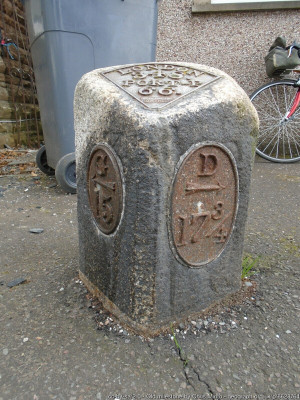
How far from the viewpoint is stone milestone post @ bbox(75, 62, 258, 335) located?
107 cm

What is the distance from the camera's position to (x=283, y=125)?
3.69 m

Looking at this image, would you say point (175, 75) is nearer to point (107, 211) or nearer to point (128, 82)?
point (128, 82)

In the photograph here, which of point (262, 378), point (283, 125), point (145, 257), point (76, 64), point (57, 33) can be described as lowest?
point (262, 378)

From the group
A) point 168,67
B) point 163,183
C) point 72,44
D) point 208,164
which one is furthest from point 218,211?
point 72,44

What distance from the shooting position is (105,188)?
1.25 meters

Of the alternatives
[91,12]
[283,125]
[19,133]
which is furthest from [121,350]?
[19,133]

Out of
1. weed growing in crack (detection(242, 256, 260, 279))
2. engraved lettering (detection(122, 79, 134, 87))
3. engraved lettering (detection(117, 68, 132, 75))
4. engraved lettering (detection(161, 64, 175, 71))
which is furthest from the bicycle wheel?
engraved lettering (detection(122, 79, 134, 87))

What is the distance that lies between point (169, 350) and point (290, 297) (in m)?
0.65

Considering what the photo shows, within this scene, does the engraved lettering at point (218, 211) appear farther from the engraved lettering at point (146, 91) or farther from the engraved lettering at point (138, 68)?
the engraved lettering at point (138, 68)

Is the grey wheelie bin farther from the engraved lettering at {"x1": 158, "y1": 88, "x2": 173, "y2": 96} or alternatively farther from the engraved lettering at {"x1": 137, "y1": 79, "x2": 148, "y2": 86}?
the engraved lettering at {"x1": 158, "y1": 88, "x2": 173, "y2": 96}

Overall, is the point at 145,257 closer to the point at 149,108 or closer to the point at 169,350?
the point at 169,350

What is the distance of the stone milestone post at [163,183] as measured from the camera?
3.50 feet

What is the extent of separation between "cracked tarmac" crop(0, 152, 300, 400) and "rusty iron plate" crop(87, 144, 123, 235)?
0.41 meters

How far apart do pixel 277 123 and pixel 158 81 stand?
3013 millimetres
